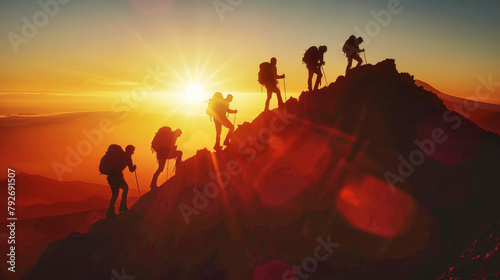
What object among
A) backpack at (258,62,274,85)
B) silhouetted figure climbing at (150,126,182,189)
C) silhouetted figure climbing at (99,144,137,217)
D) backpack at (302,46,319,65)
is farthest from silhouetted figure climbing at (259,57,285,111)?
silhouetted figure climbing at (99,144,137,217)

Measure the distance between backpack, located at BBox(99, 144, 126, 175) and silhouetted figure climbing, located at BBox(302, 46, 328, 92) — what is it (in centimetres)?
798

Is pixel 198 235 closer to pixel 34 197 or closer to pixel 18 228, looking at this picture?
pixel 18 228

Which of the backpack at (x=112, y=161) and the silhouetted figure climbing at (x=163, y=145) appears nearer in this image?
the backpack at (x=112, y=161)

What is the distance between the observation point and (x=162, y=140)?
43.8ft

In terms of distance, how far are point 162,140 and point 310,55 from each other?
700cm

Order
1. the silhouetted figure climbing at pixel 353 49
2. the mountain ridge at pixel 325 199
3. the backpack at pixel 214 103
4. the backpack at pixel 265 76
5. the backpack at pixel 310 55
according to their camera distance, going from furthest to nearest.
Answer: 1. the backpack at pixel 310 55
2. the silhouetted figure climbing at pixel 353 49
3. the backpack at pixel 214 103
4. the backpack at pixel 265 76
5. the mountain ridge at pixel 325 199

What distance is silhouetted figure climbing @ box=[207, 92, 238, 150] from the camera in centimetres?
1324

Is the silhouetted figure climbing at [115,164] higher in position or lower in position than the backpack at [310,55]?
lower

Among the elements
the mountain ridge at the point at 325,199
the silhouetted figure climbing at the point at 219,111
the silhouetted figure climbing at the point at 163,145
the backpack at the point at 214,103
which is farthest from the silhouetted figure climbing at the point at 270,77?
the silhouetted figure climbing at the point at 163,145

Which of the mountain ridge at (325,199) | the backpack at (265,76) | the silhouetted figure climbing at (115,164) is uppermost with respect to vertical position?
the backpack at (265,76)

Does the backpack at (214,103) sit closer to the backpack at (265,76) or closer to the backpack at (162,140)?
the backpack at (265,76)

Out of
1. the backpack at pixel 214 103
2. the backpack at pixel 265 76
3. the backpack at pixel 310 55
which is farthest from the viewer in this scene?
the backpack at pixel 310 55

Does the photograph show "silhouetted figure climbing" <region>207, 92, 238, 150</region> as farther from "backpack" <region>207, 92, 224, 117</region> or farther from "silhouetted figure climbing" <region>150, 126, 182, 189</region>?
"silhouetted figure climbing" <region>150, 126, 182, 189</region>

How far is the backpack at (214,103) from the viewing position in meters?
13.2
